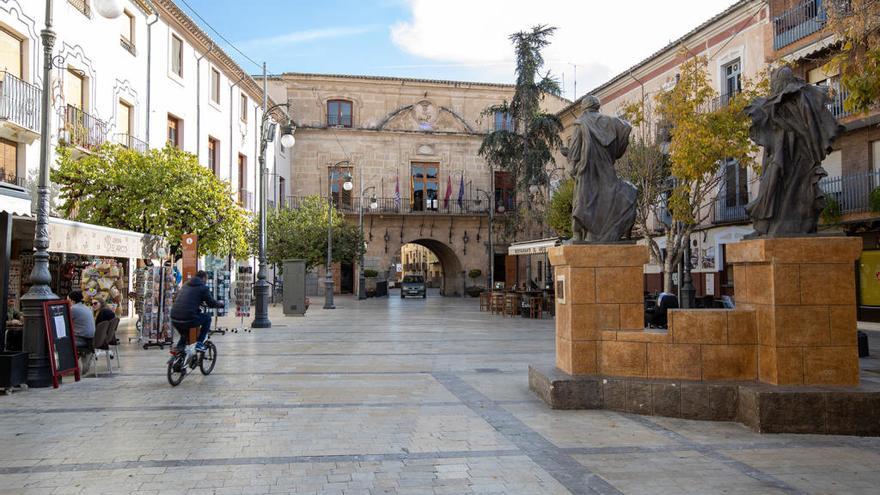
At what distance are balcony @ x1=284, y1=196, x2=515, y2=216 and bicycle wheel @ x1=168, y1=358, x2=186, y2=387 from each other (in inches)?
1310

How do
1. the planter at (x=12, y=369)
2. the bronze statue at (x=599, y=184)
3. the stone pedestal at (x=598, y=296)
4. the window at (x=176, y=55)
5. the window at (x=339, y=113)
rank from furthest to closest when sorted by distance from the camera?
the window at (x=339, y=113)
the window at (x=176, y=55)
the planter at (x=12, y=369)
the bronze statue at (x=599, y=184)
the stone pedestal at (x=598, y=296)

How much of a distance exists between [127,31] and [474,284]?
1072 inches

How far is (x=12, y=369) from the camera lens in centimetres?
819

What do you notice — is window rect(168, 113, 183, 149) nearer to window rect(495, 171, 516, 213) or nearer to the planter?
the planter

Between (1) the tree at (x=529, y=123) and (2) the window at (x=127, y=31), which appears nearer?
(2) the window at (x=127, y=31)

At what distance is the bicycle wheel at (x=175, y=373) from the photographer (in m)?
8.62

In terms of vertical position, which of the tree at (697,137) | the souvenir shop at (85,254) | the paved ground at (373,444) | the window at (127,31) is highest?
the window at (127,31)

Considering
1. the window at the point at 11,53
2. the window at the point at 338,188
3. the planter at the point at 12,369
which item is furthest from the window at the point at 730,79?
the window at the point at 338,188

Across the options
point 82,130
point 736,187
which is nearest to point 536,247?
point 736,187

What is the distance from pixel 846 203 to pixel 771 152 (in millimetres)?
16080

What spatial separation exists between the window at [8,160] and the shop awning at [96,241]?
3.80 m

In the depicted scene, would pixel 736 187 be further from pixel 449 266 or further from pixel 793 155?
pixel 449 266

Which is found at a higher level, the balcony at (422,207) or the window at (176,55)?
the window at (176,55)

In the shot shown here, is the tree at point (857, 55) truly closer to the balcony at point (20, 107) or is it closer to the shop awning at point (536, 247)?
the shop awning at point (536, 247)
